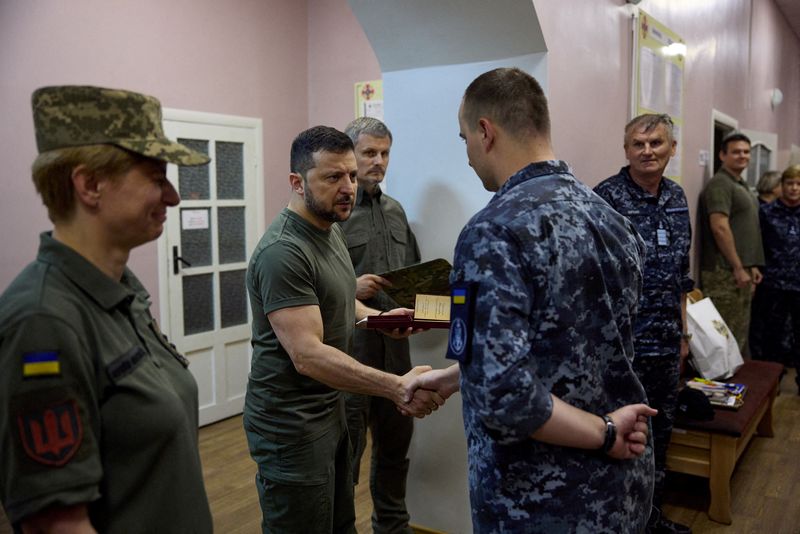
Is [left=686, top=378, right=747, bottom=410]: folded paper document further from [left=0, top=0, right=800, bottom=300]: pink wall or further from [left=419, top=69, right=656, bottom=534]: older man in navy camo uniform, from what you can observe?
[left=419, top=69, right=656, bottom=534]: older man in navy camo uniform

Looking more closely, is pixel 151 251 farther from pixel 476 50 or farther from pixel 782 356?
pixel 782 356

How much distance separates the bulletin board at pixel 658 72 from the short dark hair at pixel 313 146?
6.09 feet

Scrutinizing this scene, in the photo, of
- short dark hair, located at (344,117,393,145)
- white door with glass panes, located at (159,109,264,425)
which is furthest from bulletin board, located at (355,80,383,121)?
short dark hair, located at (344,117,393,145)

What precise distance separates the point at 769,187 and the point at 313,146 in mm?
4747

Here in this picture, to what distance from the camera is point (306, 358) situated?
1678 mm

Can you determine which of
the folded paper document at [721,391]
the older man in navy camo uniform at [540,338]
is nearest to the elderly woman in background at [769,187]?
the folded paper document at [721,391]

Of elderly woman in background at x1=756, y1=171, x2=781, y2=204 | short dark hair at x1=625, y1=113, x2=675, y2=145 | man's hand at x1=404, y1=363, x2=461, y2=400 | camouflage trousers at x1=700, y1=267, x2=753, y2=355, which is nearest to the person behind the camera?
man's hand at x1=404, y1=363, x2=461, y2=400

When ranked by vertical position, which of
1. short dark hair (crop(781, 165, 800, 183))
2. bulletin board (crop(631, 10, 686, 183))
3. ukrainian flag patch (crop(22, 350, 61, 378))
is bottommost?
ukrainian flag patch (crop(22, 350, 61, 378))

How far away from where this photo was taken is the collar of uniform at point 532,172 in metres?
1.27

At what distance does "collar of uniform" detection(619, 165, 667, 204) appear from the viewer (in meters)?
2.60

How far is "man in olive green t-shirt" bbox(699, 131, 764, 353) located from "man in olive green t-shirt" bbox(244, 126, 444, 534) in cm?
326

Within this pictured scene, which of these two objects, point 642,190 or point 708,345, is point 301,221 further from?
point 708,345

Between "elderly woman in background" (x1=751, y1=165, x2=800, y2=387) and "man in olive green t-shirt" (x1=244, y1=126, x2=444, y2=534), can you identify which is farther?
"elderly woman in background" (x1=751, y1=165, x2=800, y2=387)

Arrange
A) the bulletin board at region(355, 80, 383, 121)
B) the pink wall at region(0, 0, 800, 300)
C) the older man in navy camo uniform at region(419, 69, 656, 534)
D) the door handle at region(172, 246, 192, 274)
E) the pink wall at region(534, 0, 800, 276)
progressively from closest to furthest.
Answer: the older man in navy camo uniform at region(419, 69, 656, 534)
the pink wall at region(534, 0, 800, 276)
the pink wall at region(0, 0, 800, 300)
the door handle at region(172, 246, 192, 274)
the bulletin board at region(355, 80, 383, 121)
